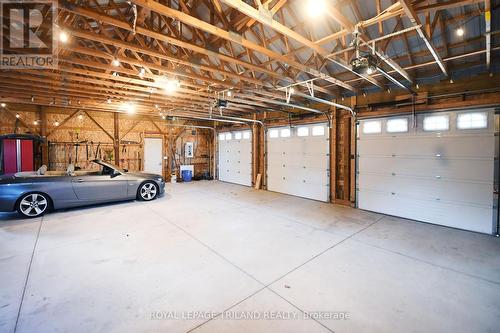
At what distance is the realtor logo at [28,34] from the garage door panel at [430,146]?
6529 millimetres

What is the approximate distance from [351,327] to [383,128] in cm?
502

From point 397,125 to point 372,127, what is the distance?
57 cm

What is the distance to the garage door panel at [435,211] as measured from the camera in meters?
4.29

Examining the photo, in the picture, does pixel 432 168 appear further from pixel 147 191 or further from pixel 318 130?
pixel 147 191

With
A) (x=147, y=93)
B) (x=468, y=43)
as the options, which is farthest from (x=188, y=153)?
(x=468, y=43)

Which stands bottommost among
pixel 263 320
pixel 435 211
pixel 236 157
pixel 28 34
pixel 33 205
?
pixel 263 320

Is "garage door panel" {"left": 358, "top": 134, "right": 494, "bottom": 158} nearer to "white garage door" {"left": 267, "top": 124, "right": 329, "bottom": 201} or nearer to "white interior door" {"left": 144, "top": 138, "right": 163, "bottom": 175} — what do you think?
"white garage door" {"left": 267, "top": 124, "right": 329, "bottom": 201}

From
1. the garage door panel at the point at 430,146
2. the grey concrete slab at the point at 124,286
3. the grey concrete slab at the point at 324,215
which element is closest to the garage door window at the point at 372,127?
the garage door panel at the point at 430,146

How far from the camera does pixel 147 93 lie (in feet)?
20.1

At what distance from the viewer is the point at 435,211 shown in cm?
478

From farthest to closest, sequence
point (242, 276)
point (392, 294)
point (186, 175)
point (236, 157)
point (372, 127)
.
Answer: point (186, 175) → point (236, 157) → point (372, 127) → point (242, 276) → point (392, 294)

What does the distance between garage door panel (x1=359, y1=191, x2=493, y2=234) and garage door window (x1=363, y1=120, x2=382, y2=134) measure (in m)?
1.62

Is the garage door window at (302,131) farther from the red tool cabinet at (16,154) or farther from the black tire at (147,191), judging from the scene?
the red tool cabinet at (16,154)

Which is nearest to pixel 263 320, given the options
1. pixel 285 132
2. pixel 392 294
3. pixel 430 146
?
pixel 392 294
